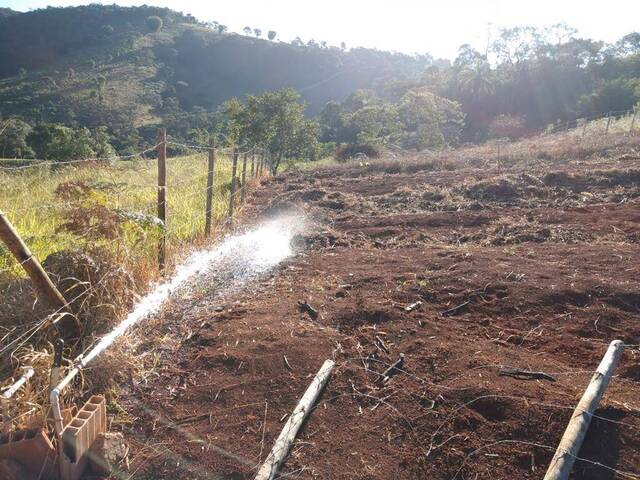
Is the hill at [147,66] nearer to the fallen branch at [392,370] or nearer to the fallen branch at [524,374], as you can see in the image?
the fallen branch at [392,370]

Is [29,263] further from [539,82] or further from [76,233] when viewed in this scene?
[539,82]

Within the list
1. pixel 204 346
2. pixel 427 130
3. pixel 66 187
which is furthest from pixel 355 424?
pixel 427 130

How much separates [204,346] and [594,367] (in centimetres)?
275

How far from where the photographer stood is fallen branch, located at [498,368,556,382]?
9.42 ft

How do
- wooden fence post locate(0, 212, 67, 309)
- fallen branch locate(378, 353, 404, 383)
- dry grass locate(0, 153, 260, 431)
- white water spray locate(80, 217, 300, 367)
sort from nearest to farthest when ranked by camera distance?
wooden fence post locate(0, 212, 67, 309), dry grass locate(0, 153, 260, 431), fallen branch locate(378, 353, 404, 383), white water spray locate(80, 217, 300, 367)

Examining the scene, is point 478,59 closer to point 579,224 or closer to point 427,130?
point 427,130

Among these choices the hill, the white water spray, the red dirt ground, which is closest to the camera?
the red dirt ground

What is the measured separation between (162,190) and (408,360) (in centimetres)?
277

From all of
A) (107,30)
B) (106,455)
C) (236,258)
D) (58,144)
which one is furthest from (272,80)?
(106,455)

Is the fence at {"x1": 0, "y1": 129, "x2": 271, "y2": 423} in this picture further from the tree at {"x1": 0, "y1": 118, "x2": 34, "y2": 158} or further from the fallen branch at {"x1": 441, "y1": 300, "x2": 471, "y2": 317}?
the tree at {"x1": 0, "y1": 118, "x2": 34, "y2": 158}

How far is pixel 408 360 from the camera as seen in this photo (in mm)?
3176

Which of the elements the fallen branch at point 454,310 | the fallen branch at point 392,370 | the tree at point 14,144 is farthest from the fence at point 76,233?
the tree at point 14,144

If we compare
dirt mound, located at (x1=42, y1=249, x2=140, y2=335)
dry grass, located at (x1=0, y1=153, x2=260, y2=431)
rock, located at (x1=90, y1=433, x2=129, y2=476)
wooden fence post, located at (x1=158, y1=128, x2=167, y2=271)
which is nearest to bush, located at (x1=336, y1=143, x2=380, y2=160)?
wooden fence post, located at (x1=158, y1=128, x2=167, y2=271)

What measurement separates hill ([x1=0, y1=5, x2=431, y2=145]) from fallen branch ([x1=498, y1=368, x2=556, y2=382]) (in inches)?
2001
